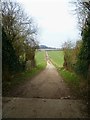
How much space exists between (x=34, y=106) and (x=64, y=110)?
1.49 metres

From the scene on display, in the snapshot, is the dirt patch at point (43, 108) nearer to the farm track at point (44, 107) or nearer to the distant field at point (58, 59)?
the farm track at point (44, 107)

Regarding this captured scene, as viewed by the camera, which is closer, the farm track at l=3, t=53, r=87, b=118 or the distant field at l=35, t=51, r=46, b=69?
the farm track at l=3, t=53, r=87, b=118

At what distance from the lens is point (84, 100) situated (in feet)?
48.2

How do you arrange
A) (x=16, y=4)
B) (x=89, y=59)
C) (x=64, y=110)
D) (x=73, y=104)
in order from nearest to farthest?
(x=64, y=110) < (x=73, y=104) < (x=89, y=59) < (x=16, y=4)

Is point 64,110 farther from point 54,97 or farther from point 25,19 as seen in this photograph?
point 25,19

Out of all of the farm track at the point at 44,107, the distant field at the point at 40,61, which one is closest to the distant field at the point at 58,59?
the distant field at the point at 40,61

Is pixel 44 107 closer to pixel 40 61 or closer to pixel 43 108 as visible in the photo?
pixel 43 108

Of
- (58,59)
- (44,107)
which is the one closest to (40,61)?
(58,59)

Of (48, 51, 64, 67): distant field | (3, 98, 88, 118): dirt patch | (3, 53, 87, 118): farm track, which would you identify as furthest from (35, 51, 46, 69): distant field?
(3, 98, 88, 118): dirt patch

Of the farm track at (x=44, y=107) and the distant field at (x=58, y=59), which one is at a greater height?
the farm track at (x=44, y=107)

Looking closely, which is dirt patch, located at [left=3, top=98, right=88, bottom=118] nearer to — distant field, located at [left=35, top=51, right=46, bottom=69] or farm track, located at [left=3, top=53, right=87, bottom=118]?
farm track, located at [left=3, top=53, right=87, bottom=118]

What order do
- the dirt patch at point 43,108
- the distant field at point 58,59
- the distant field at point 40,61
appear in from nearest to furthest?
1. the dirt patch at point 43,108
2. the distant field at point 40,61
3. the distant field at point 58,59

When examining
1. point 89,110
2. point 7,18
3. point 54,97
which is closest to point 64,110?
point 89,110

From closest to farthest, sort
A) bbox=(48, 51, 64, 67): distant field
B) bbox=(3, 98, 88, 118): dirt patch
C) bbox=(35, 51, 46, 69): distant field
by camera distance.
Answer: bbox=(3, 98, 88, 118): dirt patch, bbox=(35, 51, 46, 69): distant field, bbox=(48, 51, 64, 67): distant field
